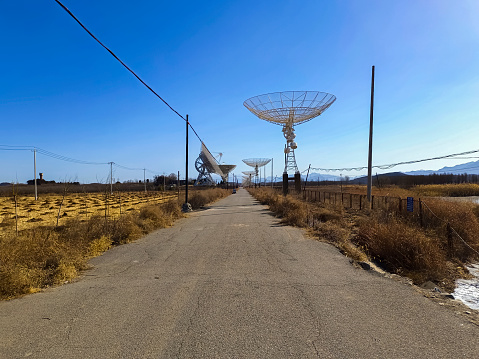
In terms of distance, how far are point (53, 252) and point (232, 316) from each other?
5287 millimetres

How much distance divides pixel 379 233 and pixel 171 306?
6998mm

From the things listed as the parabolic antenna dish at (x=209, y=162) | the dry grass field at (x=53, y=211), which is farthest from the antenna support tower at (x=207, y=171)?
the dry grass field at (x=53, y=211)

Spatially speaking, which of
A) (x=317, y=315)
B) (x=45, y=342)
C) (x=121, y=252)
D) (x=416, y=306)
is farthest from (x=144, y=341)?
(x=121, y=252)

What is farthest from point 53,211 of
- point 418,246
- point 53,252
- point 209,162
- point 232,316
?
point 209,162

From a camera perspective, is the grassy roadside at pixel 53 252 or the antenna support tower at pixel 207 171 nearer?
the grassy roadside at pixel 53 252

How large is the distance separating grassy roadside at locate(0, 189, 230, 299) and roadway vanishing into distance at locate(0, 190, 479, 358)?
40cm

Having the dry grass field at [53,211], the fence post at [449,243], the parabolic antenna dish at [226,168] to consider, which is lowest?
the dry grass field at [53,211]

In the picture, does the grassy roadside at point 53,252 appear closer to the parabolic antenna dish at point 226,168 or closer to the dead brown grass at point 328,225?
the dead brown grass at point 328,225

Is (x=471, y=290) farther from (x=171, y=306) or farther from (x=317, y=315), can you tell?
(x=171, y=306)

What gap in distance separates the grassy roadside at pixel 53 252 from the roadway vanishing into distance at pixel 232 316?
40 centimetres

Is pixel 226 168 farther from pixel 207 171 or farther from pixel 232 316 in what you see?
pixel 232 316

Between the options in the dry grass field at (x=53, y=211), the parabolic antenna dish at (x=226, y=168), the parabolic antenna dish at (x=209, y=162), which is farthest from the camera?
the parabolic antenna dish at (x=226, y=168)

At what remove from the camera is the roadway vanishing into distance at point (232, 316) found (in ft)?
12.0

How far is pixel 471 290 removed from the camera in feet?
24.4
